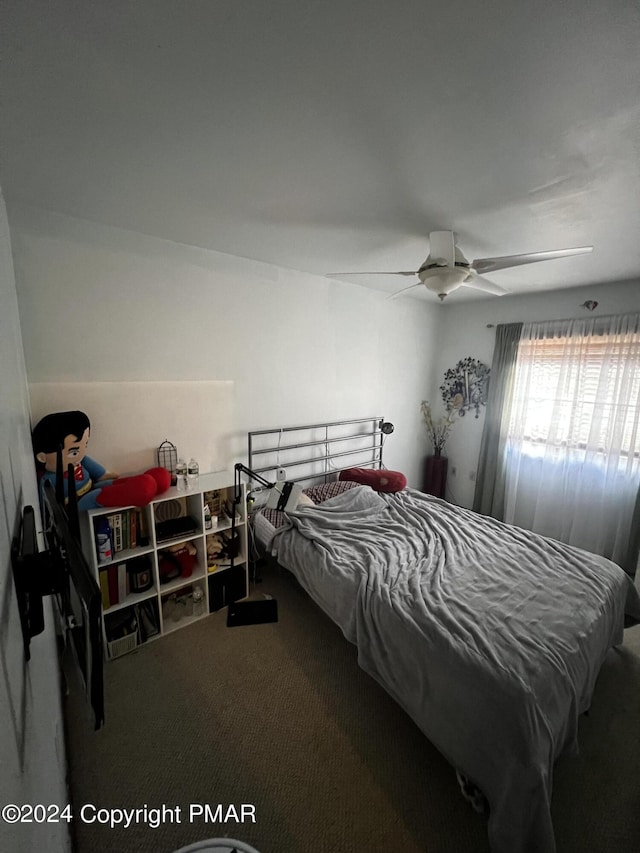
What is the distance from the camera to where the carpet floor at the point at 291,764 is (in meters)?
1.26

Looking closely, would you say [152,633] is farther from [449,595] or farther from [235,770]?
[449,595]

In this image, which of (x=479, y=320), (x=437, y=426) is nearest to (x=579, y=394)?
(x=479, y=320)

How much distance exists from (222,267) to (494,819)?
3146 millimetres

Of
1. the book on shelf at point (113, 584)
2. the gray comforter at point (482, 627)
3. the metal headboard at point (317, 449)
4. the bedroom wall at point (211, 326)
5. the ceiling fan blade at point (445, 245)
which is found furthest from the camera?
the metal headboard at point (317, 449)

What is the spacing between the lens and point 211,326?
2.42 meters

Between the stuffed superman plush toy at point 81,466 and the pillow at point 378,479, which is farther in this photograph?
the pillow at point 378,479

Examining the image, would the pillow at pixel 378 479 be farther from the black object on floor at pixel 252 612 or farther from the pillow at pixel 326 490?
the black object on floor at pixel 252 612

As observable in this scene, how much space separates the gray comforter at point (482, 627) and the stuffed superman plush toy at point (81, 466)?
1008 millimetres

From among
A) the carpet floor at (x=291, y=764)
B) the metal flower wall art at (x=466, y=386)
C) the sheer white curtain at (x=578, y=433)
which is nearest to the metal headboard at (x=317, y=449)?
the metal flower wall art at (x=466, y=386)

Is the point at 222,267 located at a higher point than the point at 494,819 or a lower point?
higher

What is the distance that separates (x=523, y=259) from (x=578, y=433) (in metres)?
2.22

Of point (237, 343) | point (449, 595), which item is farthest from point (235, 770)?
point (237, 343)

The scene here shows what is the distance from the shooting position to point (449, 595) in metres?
1.71

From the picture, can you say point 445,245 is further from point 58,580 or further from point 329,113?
point 58,580
